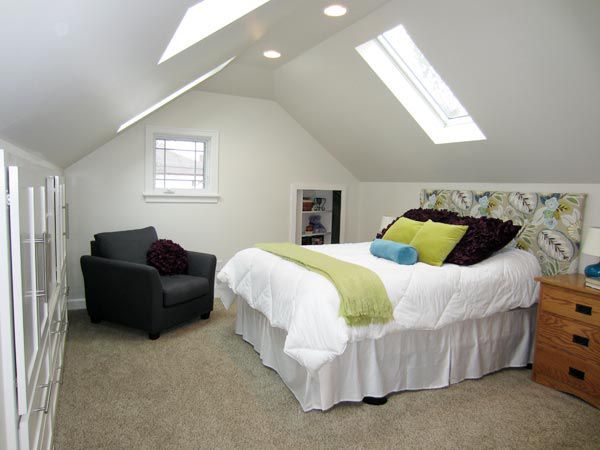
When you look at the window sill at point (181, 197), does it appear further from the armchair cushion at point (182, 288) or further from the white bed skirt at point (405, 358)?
the white bed skirt at point (405, 358)

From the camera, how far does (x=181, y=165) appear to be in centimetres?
480

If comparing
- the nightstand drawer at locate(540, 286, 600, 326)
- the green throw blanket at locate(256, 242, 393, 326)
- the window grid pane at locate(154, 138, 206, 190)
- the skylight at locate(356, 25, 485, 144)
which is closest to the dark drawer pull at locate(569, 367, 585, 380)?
Answer: the nightstand drawer at locate(540, 286, 600, 326)

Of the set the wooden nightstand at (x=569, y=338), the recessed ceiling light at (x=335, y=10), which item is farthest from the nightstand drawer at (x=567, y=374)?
the recessed ceiling light at (x=335, y=10)

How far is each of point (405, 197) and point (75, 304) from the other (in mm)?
3822

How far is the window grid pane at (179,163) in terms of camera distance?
468 cm

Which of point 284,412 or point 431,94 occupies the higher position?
point 431,94

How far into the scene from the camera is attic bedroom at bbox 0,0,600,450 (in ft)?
Answer: 4.07

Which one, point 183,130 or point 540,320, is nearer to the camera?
point 540,320

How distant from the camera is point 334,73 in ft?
12.8

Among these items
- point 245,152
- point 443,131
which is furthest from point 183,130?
point 443,131

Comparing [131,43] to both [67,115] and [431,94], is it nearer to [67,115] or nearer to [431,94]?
[67,115]

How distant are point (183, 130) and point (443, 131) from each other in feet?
9.12

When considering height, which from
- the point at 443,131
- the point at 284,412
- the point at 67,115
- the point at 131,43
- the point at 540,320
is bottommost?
the point at 284,412

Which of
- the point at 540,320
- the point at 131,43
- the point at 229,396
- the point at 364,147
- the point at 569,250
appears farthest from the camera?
the point at 364,147
